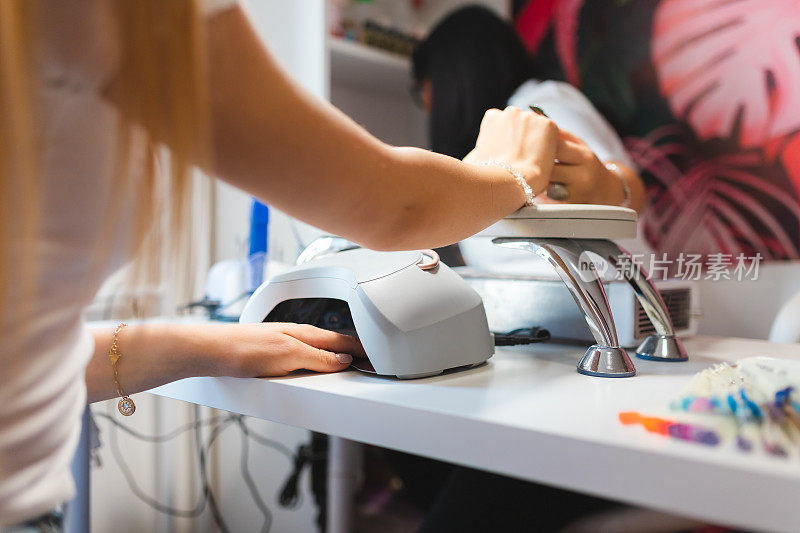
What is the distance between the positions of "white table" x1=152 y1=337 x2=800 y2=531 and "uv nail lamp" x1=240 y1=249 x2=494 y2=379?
0.02 m

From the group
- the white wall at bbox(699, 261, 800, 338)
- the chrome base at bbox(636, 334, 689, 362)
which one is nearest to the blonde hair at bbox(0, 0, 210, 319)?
the chrome base at bbox(636, 334, 689, 362)

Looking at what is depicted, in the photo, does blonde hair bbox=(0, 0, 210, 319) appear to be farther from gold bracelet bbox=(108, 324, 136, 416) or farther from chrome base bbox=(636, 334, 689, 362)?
chrome base bbox=(636, 334, 689, 362)

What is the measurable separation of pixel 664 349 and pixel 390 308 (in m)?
0.36

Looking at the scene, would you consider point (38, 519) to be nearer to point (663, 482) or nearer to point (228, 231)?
point (663, 482)

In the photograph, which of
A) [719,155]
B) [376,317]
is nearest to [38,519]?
[376,317]

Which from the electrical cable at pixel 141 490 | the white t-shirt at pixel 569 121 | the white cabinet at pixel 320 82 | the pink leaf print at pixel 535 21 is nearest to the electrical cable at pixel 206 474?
the electrical cable at pixel 141 490

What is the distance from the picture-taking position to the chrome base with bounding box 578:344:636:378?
2.17ft

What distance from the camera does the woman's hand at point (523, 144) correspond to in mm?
706

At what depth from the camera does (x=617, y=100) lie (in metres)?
1.62

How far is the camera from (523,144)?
0.72 metres

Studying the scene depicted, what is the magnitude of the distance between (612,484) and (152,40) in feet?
1.30

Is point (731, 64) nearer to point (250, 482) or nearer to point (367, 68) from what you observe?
point (367, 68)

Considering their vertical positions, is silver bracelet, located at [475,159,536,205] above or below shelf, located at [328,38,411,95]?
below

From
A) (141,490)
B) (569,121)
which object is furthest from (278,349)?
(141,490)
